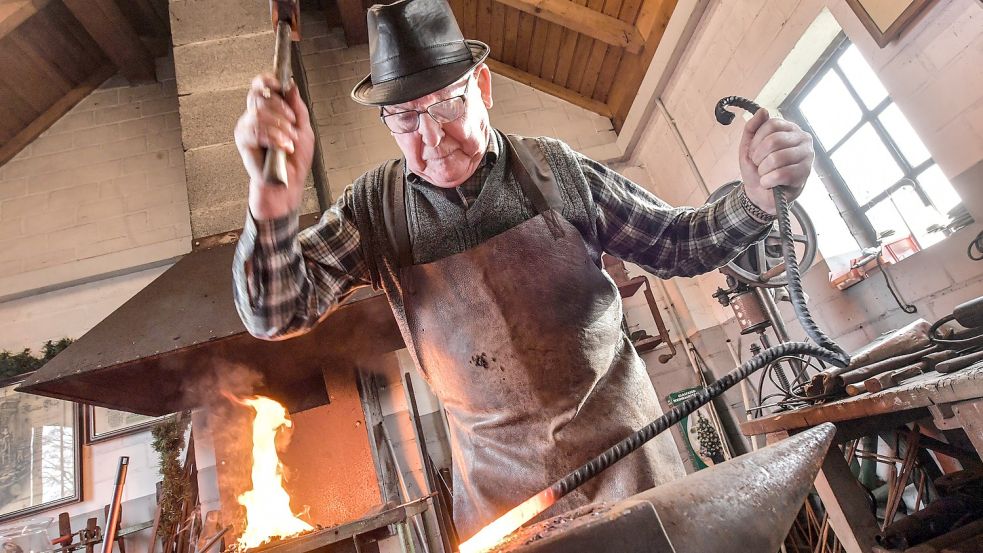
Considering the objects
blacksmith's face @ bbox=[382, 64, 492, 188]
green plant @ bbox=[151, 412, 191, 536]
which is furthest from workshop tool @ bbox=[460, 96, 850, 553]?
green plant @ bbox=[151, 412, 191, 536]

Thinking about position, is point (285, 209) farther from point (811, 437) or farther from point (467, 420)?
point (811, 437)

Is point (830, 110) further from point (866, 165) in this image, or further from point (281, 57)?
point (281, 57)

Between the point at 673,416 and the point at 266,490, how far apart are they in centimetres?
268

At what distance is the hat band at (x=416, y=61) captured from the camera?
1272 mm

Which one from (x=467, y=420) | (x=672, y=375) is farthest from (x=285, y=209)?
(x=672, y=375)

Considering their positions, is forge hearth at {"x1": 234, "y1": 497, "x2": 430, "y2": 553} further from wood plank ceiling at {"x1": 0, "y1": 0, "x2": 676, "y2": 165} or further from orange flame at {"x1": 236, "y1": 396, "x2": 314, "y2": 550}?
wood plank ceiling at {"x1": 0, "y1": 0, "x2": 676, "y2": 165}

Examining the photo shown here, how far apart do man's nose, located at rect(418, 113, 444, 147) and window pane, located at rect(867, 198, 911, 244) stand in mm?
2782

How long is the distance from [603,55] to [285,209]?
4.18 m

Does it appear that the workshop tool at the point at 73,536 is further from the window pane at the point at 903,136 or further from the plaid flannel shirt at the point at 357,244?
the window pane at the point at 903,136

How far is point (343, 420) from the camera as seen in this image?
3.06m

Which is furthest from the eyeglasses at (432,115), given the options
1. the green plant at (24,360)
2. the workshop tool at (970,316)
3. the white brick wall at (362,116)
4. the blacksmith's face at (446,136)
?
the green plant at (24,360)

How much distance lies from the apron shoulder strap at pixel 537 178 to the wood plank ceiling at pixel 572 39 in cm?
302

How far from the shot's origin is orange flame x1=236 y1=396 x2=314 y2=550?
8.89ft

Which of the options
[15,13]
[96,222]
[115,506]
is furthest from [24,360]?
[115,506]
